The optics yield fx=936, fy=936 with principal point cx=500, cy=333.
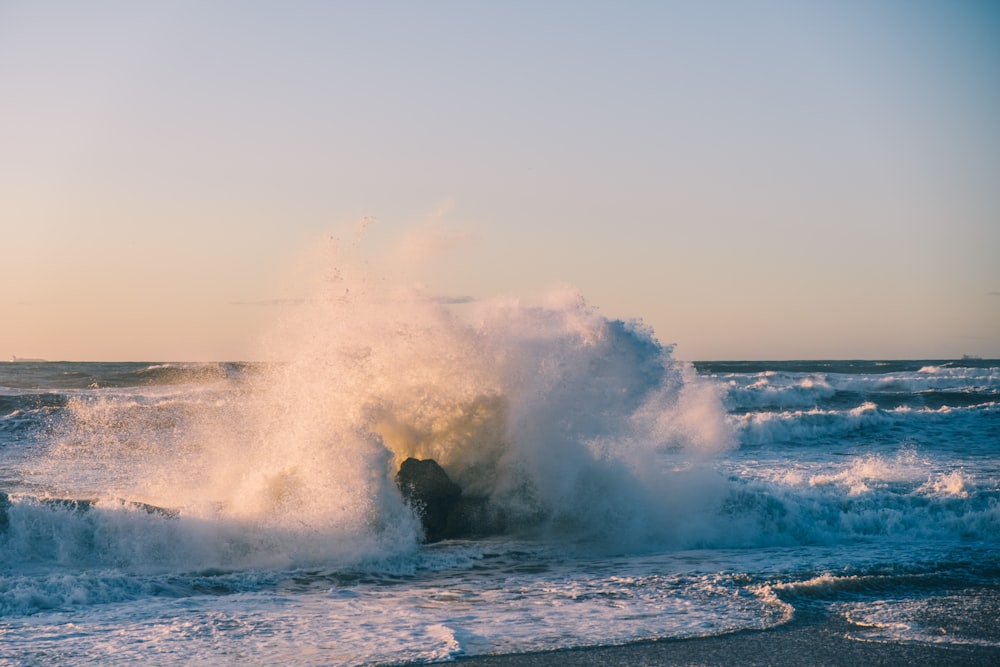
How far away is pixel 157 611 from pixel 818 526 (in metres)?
7.40

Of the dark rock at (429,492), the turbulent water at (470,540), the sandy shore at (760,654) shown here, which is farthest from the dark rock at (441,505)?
the sandy shore at (760,654)

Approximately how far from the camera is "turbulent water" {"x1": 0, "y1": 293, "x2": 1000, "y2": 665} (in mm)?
7098

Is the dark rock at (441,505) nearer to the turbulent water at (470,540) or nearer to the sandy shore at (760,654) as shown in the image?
the turbulent water at (470,540)

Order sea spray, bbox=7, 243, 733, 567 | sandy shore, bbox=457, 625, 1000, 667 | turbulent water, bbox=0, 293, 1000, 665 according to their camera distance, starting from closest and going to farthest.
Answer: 1. sandy shore, bbox=457, 625, 1000, 667
2. turbulent water, bbox=0, 293, 1000, 665
3. sea spray, bbox=7, 243, 733, 567

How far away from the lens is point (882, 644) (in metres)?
6.65

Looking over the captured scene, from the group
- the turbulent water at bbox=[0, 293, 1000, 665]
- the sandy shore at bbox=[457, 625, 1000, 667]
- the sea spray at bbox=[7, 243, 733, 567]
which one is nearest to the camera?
the sandy shore at bbox=[457, 625, 1000, 667]

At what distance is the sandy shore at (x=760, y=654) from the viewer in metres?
6.25

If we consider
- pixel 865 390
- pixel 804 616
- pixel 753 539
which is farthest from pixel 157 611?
pixel 865 390

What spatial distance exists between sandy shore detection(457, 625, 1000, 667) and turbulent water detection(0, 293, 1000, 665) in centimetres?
22

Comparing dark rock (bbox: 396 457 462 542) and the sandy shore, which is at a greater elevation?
dark rock (bbox: 396 457 462 542)

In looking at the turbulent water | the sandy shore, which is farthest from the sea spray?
the sandy shore

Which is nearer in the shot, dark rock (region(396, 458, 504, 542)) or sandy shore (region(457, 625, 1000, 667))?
sandy shore (region(457, 625, 1000, 667))

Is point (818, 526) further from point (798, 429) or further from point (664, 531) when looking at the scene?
point (798, 429)

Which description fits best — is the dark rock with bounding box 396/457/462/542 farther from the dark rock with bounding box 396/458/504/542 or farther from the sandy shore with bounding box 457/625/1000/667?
the sandy shore with bounding box 457/625/1000/667
